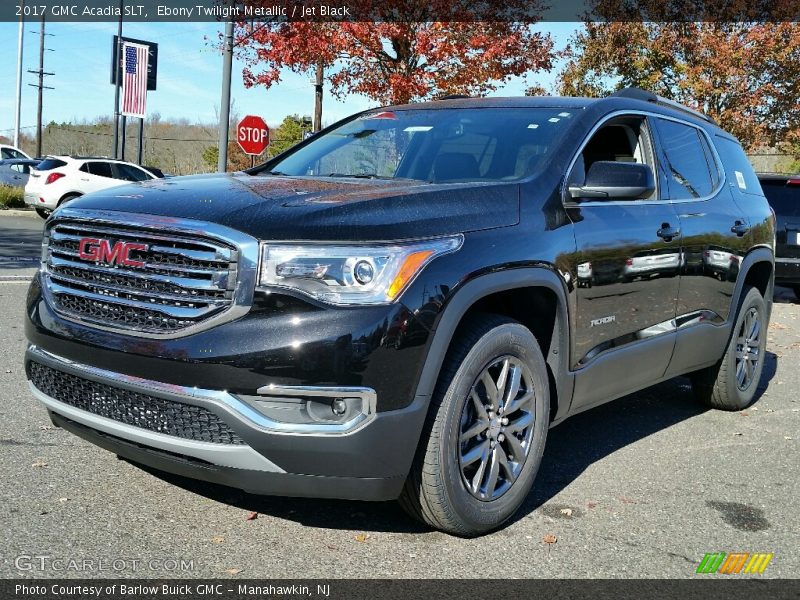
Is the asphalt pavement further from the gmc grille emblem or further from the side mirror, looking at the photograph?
the side mirror

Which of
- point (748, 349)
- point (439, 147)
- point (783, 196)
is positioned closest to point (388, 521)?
point (439, 147)

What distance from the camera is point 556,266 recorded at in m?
3.66

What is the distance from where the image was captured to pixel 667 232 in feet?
14.7

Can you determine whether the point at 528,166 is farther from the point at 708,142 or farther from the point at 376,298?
the point at 708,142

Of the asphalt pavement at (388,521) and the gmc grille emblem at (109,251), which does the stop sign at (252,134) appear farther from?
the gmc grille emblem at (109,251)

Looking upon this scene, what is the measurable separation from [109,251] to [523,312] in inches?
69.3

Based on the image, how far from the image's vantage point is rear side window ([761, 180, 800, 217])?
38.8 feet

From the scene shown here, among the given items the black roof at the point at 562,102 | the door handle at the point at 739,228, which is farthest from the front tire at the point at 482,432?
the door handle at the point at 739,228

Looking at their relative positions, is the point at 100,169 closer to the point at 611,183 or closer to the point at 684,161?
the point at 684,161

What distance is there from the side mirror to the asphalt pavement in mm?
1429

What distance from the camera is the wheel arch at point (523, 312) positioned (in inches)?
121

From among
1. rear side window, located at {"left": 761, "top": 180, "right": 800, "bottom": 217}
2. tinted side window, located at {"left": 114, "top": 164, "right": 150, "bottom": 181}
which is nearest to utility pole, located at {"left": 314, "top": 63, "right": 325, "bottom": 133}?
tinted side window, located at {"left": 114, "top": 164, "right": 150, "bottom": 181}

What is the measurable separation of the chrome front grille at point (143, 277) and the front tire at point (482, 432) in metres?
0.90

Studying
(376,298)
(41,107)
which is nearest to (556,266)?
(376,298)
